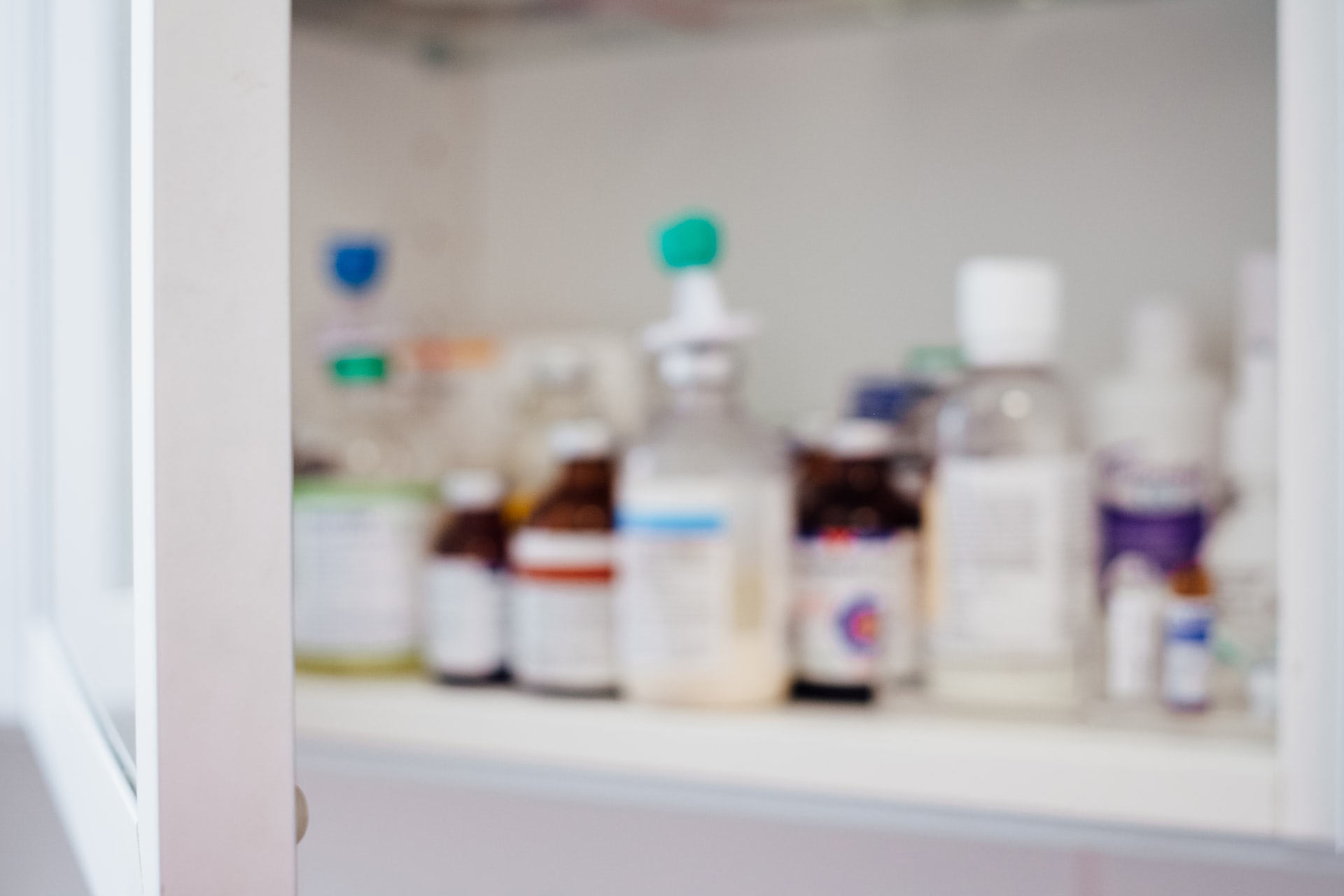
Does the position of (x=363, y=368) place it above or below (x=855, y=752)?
above

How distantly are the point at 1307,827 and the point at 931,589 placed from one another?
7.4 inches

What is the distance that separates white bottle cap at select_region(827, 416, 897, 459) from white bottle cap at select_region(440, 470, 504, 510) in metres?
0.18

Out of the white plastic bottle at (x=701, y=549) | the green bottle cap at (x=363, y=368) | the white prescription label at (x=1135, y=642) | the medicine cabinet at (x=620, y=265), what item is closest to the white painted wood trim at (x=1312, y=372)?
the medicine cabinet at (x=620, y=265)

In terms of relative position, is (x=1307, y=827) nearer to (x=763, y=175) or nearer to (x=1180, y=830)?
(x=1180, y=830)

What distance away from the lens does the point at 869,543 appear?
59 cm

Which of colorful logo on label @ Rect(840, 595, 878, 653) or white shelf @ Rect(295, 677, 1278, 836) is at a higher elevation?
colorful logo on label @ Rect(840, 595, 878, 653)

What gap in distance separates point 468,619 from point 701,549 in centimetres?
14

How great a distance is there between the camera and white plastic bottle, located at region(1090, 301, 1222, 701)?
0.57m

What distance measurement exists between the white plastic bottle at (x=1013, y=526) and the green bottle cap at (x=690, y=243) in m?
0.12

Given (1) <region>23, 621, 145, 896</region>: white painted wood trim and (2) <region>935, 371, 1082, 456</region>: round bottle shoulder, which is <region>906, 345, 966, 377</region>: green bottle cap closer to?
(2) <region>935, 371, 1082, 456</region>: round bottle shoulder

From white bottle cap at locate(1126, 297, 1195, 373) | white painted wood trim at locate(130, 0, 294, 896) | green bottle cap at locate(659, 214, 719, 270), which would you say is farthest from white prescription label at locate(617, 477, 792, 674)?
white painted wood trim at locate(130, 0, 294, 896)

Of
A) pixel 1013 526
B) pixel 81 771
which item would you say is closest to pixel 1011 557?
pixel 1013 526

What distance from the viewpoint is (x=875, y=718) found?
1.86ft

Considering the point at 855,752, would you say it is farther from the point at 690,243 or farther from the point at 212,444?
the point at 212,444
